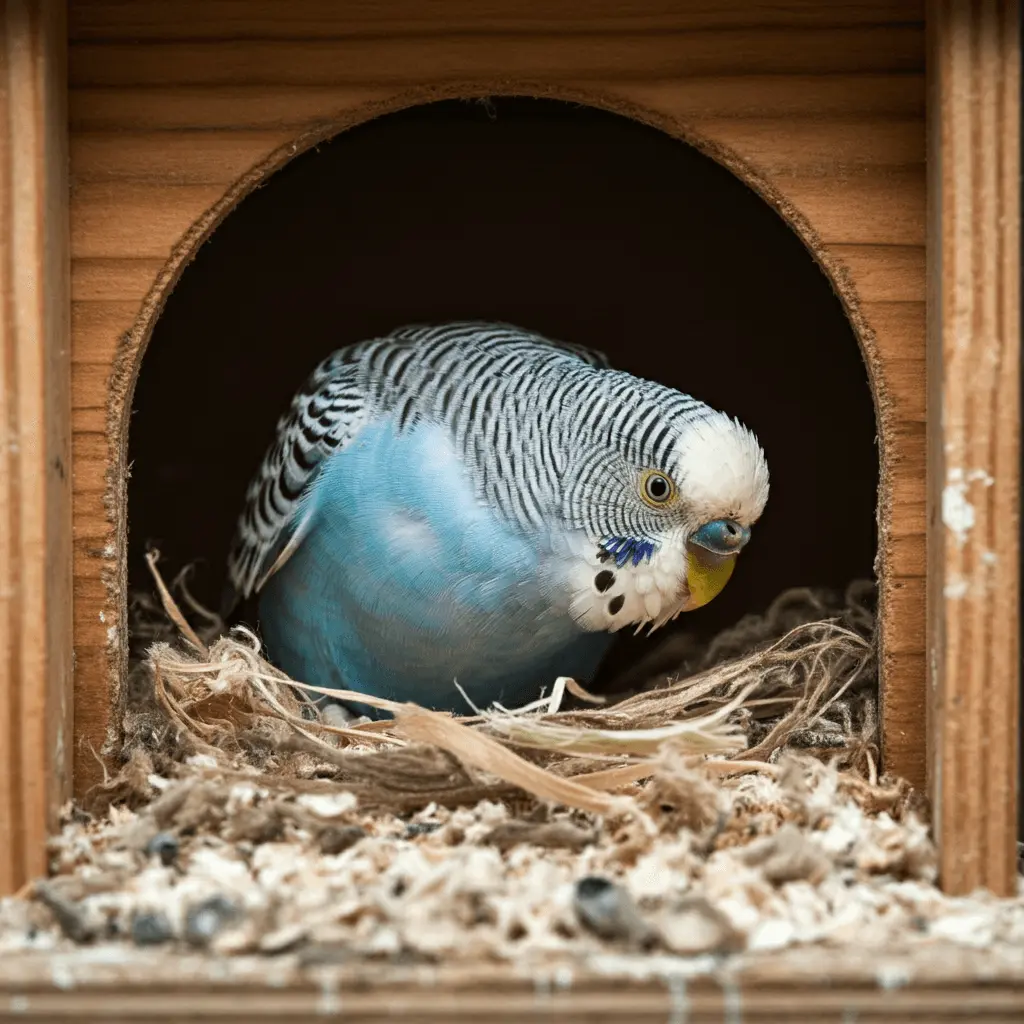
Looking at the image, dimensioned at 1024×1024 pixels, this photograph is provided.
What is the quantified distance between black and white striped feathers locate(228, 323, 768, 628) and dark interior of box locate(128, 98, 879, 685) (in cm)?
44

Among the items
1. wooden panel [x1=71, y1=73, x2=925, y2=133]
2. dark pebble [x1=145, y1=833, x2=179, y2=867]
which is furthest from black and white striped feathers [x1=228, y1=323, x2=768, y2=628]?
dark pebble [x1=145, y1=833, x2=179, y2=867]

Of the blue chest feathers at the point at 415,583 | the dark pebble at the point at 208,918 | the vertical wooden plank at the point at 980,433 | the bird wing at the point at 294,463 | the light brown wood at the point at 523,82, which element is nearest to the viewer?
the dark pebble at the point at 208,918

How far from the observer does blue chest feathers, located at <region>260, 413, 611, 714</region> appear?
272 centimetres

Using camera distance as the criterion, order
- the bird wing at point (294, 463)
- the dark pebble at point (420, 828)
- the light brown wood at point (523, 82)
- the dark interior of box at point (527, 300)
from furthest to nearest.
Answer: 1. the dark interior of box at point (527, 300)
2. the bird wing at point (294, 463)
3. the light brown wood at point (523, 82)
4. the dark pebble at point (420, 828)

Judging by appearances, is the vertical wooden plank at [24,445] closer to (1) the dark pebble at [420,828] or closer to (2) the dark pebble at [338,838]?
(2) the dark pebble at [338,838]

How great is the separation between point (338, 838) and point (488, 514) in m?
0.96

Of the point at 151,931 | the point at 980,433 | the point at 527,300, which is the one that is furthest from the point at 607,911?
the point at 527,300

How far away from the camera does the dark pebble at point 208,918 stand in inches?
63.6

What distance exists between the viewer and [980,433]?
1878mm

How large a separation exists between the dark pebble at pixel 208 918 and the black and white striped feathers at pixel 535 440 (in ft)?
4.08

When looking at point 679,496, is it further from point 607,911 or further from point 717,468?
point 607,911

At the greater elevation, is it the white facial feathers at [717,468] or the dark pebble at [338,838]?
the white facial feathers at [717,468]

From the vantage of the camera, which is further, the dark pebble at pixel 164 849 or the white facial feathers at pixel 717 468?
the white facial feathers at pixel 717 468

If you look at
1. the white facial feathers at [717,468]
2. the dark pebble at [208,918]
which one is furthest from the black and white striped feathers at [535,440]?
the dark pebble at [208,918]
